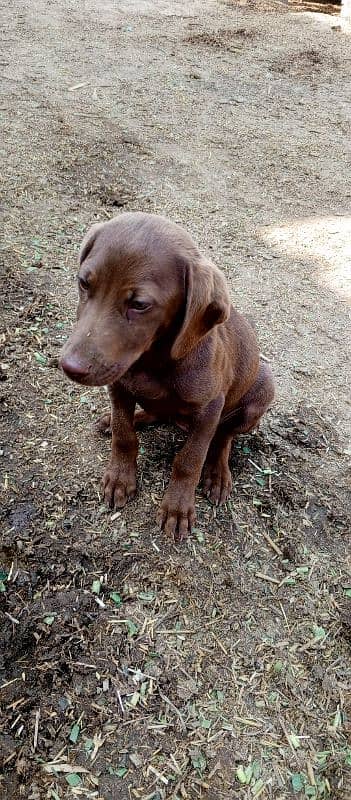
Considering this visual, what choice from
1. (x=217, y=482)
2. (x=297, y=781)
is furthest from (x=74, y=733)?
(x=217, y=482)

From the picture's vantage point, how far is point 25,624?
3.19 meters

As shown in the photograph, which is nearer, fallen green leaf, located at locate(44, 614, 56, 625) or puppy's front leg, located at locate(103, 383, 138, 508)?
fallen green leaf, located at locate(44, 614, 56, 625)

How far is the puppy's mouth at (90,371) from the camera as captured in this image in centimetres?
265

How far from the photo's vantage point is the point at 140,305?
9.01 ft

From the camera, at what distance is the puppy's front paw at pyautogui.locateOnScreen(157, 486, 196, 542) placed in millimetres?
3617

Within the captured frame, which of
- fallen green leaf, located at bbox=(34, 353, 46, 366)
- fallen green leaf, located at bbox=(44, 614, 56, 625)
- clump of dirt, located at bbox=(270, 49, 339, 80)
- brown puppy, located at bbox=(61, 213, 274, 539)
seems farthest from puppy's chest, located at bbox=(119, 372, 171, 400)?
clump of dirt, located at bbox=(270, 49, 339, 80)

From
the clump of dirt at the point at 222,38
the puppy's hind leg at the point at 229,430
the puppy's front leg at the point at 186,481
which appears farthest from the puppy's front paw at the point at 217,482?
the clump of dirt at the point at 222,38

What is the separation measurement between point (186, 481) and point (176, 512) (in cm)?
19

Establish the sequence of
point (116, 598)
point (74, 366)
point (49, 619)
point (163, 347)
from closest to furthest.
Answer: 1. point (74, 366)
2. point (163, 347)
3. point (49, 619)
4. point (116, 598)

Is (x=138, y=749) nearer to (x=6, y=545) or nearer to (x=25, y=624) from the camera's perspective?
(x=25, y=624)

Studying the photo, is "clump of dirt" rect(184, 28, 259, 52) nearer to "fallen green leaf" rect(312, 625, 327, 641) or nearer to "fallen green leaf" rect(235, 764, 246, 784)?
"fallen green leaf" rect(312, 625, 327, 641)

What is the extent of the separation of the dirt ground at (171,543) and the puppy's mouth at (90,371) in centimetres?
119

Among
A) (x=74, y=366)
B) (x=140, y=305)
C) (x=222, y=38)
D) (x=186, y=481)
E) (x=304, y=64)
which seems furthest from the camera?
(x=222, y=38)

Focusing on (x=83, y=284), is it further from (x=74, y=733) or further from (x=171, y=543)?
(x=74, y=733)
